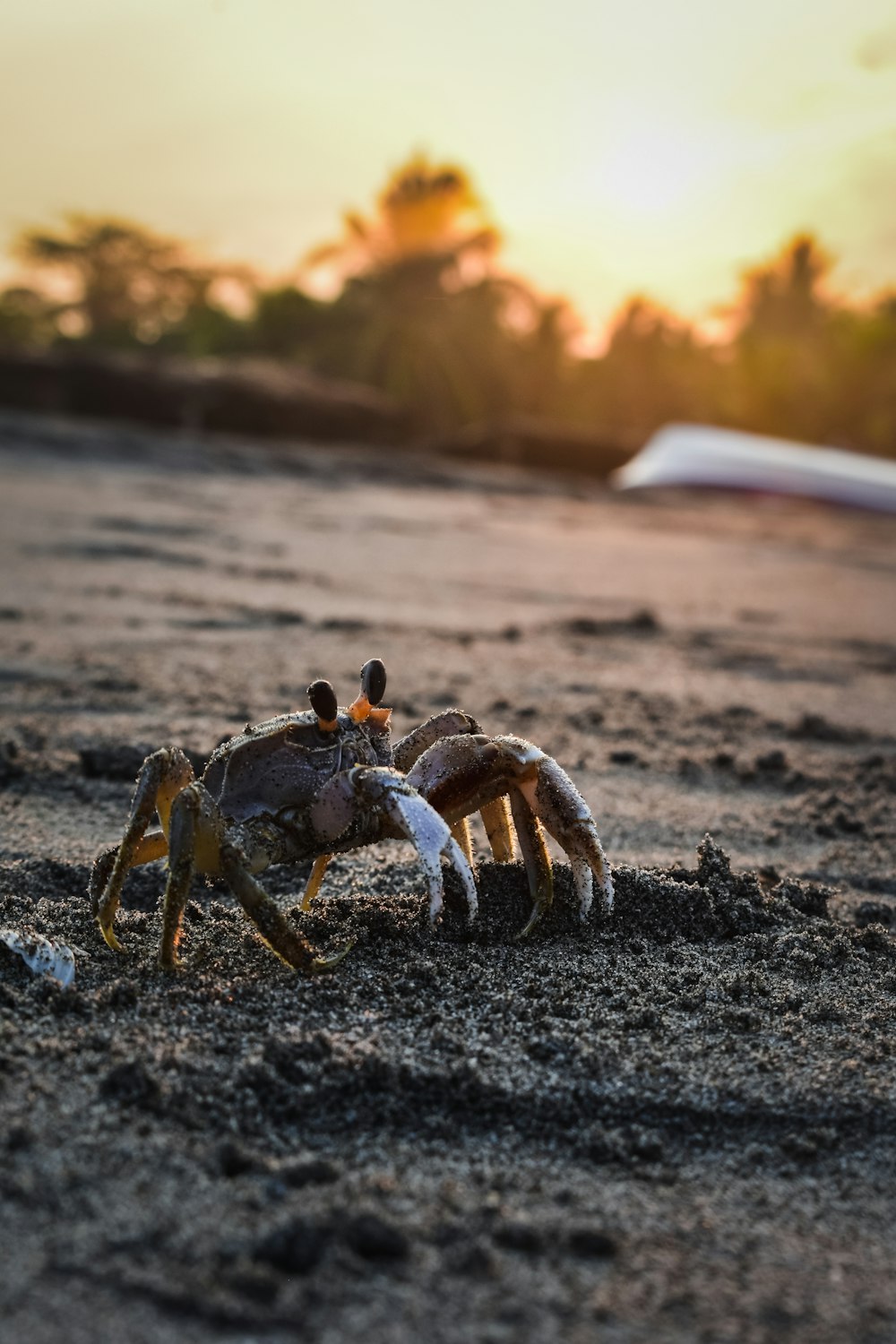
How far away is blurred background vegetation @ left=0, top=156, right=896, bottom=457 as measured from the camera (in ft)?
127

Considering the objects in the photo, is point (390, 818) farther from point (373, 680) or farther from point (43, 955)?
point (43, 955)

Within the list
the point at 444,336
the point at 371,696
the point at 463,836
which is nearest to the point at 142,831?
the point at 371,696

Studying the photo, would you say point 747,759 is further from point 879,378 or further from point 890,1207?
point 879,378

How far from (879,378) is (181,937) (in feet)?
140

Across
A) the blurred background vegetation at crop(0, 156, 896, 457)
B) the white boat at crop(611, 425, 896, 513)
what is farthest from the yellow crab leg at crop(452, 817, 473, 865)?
the blurred background vegetation at crop(0, 156, 896, 457)

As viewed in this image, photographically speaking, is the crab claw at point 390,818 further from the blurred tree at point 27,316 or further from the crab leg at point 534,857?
the blurred tree at point 27,316

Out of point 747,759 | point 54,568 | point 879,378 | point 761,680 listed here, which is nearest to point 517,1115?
point 747,759

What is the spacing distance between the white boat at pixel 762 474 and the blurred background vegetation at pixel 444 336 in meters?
13.7

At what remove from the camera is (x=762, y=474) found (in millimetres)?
19812

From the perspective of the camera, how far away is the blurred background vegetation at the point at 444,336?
3878cm

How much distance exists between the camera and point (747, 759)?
185 inches

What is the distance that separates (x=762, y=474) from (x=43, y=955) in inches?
738

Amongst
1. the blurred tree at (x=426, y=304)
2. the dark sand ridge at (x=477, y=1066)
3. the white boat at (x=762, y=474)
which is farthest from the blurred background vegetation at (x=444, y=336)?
the dark sand ridge at (x=477, y=1066)

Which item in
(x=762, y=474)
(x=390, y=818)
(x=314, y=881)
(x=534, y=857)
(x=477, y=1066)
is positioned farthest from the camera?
(x=762, y=474)
